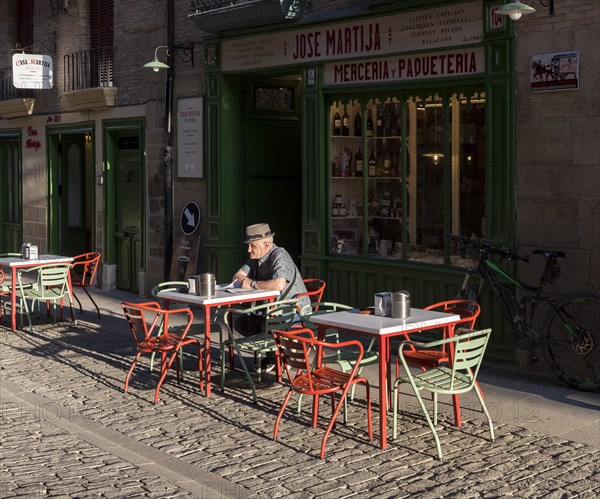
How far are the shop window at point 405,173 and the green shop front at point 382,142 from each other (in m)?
0.01

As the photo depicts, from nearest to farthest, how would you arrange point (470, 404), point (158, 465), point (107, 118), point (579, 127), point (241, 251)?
point (158, 465) < point (470, 404) < point (579, 127) < point (241, 251) < point (107, 118)

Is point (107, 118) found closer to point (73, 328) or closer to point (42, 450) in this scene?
point (73, 328)

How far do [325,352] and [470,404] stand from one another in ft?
6.51

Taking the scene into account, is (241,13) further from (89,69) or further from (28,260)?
(89,69)

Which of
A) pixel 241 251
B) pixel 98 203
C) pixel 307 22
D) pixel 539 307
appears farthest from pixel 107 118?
pixel 539 307

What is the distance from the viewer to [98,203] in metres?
16.7

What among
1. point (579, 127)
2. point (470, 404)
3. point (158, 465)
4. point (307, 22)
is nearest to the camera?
point (158, 465)

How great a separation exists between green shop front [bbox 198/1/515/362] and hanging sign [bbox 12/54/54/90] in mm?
4817

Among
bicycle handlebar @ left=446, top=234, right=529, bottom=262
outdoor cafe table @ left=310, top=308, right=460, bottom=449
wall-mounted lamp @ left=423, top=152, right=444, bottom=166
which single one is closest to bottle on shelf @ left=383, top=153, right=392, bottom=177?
wall-mounted lamp @ left=423, top=152, right=444, bottom=166

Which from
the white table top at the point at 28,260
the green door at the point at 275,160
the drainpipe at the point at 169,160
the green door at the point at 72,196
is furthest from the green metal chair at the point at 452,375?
the green door at the point at 72,196

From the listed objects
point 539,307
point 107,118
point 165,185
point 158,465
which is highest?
point 107,118

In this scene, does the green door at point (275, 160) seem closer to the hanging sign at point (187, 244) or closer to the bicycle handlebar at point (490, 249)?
the hanging sign at point (187, 244)

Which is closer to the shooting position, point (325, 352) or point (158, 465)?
point (158, 465)

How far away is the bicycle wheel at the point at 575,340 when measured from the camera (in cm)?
886
